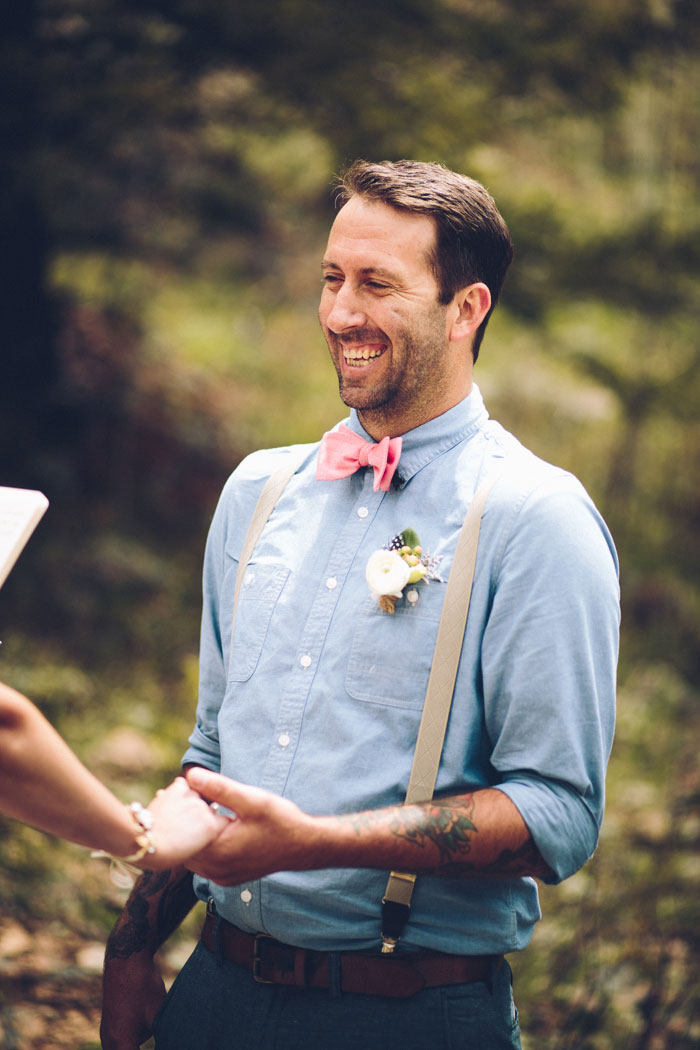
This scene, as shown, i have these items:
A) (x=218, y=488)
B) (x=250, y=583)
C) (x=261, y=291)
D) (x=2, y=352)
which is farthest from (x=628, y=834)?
(x=261, y=291)

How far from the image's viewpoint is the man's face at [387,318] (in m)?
1.90

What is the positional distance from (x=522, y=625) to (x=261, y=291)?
286 inches

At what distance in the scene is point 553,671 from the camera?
166cm

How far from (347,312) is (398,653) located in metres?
0.67

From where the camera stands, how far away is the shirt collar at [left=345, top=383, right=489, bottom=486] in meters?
1.95

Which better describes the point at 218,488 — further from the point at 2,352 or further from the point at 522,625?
the point at 522,625

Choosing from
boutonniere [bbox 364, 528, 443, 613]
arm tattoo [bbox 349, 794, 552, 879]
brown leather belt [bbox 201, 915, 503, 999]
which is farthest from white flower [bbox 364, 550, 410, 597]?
brown leather belt [bbox 201, 915, 503, 999]

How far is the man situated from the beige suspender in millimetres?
20

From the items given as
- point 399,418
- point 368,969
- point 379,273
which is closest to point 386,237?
point 379,273

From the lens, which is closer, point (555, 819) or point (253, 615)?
point (555, 819)

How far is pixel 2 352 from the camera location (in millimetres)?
6609

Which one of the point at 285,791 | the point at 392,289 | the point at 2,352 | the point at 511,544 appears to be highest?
the point at 392,289

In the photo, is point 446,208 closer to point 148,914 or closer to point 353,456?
point 353,456

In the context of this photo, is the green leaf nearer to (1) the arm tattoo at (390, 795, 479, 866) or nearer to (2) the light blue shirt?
(2) the light blue shirt
